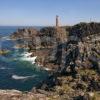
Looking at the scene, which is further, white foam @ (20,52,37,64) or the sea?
white foam @ (20,52,37,64)

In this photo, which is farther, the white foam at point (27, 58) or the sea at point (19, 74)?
the white foam at point (27, 58)

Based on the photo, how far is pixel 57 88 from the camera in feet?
224

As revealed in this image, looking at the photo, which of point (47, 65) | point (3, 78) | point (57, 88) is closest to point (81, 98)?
point (57, 88)

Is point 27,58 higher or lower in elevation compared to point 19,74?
lower

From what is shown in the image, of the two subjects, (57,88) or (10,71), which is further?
(10,71)

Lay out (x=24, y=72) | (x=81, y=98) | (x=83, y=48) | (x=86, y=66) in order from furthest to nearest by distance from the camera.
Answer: (x=24, y=72), (x=83, y=48), (x=86, y=66), (x=81, y=98)

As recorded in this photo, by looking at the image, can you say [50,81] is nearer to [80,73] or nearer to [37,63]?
[80,73]

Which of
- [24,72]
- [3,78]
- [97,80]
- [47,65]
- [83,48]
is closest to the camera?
[97,80]

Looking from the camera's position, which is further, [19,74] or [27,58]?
[27,58]

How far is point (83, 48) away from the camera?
8419 cm

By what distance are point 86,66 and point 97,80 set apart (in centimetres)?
663

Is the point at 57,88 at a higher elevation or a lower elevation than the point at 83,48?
lower

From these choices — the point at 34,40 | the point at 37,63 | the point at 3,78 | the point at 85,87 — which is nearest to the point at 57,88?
the point at 85,87

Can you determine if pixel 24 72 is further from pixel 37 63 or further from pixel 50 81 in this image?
pixel 50 81
